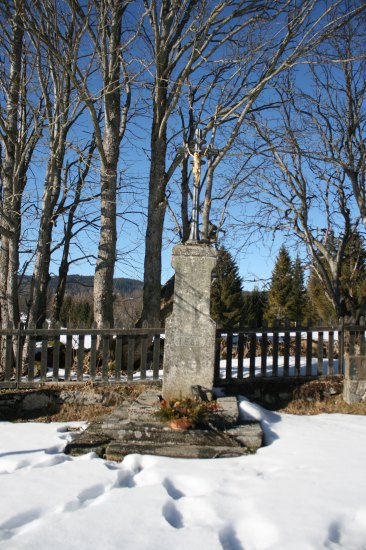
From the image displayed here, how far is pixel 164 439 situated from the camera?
201 inches

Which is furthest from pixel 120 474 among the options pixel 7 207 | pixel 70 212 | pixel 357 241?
pixel 357 241

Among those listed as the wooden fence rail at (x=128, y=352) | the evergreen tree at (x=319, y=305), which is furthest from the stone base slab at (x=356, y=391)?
the evergreen tree at (x=319, y=305)

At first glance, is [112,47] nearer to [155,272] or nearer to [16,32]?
[16,32]

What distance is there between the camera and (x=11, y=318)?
29.7 ft

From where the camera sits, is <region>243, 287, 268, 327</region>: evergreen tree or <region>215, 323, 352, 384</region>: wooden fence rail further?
<region>243, 287, 268, 327</region>: evergreen tree

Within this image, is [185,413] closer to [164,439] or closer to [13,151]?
[164,439]

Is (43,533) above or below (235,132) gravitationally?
below

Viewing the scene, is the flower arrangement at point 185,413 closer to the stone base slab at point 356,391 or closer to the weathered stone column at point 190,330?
the weathered stone column at point 190,330

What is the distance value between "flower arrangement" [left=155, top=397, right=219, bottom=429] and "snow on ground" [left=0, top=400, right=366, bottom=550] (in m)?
0.61

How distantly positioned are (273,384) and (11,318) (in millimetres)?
5303

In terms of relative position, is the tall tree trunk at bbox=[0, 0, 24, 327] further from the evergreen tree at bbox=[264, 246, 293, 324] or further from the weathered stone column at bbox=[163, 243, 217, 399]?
the evergreen tree at bbox=[264, 246, 293, 324]

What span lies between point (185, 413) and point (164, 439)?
438mm

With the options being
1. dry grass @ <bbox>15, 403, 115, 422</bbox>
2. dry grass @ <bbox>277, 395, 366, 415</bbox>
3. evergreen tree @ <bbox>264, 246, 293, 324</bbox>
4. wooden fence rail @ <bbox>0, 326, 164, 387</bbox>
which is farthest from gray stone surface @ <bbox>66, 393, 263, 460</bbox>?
evergreen tree @ <bbox>264, 246, 293, 324</bbox>

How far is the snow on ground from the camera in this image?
297 centimetres
